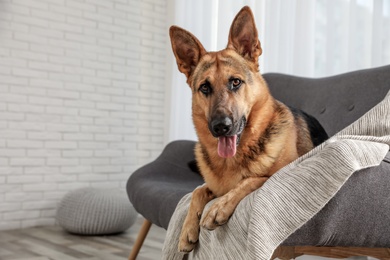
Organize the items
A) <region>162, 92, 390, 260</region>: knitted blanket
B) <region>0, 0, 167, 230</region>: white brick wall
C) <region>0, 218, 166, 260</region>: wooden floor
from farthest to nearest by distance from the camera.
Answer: <region>0, 0, 167, 230</region>: white brick wall < <region>0, 218, 166, 260</region>: wooden floor < <region>162, 92, 390, 260</region>: knitted blanket

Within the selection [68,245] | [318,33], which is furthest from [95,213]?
[318,33]

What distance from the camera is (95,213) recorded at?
145 inches

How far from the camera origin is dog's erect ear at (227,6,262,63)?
5.15 feet

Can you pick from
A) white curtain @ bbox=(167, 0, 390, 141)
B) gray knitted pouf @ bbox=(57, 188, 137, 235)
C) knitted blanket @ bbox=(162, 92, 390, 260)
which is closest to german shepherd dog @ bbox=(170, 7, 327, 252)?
knitted blanket @ bbox=(162, 92, 390, 260)

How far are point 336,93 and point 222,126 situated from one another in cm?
120

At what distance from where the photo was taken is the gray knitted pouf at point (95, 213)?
12.1ft

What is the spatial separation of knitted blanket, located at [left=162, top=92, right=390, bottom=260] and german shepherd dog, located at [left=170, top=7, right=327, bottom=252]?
4.7 inches

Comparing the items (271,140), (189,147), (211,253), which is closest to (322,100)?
(189,147)

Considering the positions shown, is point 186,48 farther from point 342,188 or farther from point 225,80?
point 342,188

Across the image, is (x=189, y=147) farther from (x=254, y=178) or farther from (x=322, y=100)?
(x=254, y=178)

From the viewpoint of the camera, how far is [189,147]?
2.86 meters

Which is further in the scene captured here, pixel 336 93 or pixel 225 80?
pixel 336 93

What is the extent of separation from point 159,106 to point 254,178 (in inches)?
143

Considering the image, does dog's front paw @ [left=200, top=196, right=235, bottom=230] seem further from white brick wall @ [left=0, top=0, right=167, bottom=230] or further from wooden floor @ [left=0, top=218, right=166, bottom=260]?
white brick wall @ [left=0, top=0, right=167, bottom=230]
